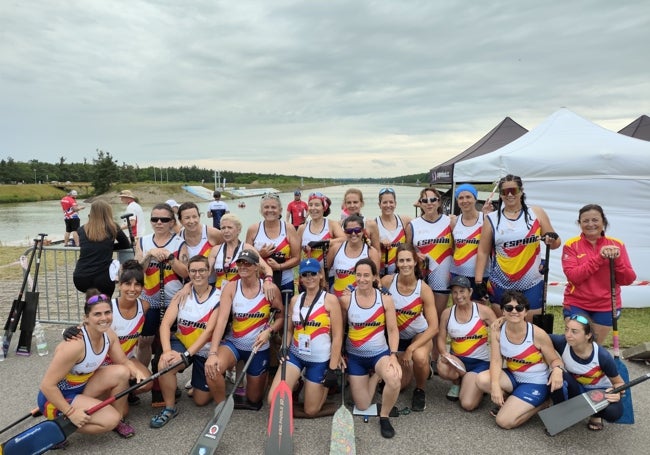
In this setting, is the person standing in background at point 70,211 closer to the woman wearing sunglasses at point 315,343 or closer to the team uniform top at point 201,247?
the team uniform top at point 201,247

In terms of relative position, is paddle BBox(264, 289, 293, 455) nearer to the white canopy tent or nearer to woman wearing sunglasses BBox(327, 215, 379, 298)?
woman wearing sunglasses BBox(327, 215, 379, 298)

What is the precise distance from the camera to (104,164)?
209ft

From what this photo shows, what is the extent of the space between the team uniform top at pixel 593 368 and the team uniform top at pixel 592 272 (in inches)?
20.4

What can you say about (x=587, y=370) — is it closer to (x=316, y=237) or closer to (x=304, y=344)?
(x=304, y=344)

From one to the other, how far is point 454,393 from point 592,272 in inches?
64.1

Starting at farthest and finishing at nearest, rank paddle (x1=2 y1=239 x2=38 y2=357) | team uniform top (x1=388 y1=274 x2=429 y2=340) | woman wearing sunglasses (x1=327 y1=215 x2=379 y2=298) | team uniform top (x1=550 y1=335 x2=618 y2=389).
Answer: paddle (x1=2 y1=239 x2=38 y2=357) < woman wearing sunglasses (x1=327 y1=215 x2=379 y2=298) < team uniform top (x1=388 y1=274 x2=429 y2=340) < team uniform top (x1=550 y1=335 x2=618 y2=389)

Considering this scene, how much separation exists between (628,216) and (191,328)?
21.7 feet

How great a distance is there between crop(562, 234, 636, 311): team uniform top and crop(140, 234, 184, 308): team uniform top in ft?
12.1

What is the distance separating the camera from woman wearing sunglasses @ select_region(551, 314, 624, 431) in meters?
3.10

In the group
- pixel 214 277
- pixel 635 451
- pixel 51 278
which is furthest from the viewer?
pixel 51 278

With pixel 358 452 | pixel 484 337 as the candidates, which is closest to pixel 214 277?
pixel 358 452

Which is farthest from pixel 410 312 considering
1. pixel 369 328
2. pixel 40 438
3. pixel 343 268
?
pixel 40 438

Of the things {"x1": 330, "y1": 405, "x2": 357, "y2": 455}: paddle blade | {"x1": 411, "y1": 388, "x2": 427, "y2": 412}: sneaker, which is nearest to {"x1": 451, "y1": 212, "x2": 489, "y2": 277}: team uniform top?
{"x1": 411, "y1": 388, "x2": 427, "y2": 412}: sneaker

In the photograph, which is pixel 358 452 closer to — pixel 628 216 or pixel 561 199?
pixel 561 199
